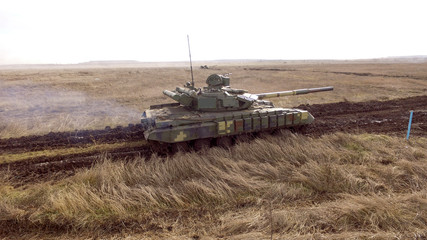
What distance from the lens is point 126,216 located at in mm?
5777

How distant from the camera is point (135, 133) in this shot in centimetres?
1252

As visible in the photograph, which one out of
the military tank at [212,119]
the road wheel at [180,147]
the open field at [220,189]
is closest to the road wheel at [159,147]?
the military tank at [212,119]

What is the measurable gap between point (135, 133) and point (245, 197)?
7.66 metres

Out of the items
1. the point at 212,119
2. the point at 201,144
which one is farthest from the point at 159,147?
the point at 212,119

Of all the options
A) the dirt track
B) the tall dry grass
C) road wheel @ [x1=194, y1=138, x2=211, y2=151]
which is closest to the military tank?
road wheel @ [x1=194, y1=138, x2=211, y2=151]

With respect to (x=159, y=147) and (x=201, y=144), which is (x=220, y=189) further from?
(x=159, y=147)

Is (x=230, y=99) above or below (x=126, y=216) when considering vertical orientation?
above

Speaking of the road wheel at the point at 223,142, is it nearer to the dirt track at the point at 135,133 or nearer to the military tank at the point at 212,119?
the military tank at the point at 212,119

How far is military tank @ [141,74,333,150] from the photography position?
939 centimetres

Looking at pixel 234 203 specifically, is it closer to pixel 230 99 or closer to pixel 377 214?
pixel 377 214

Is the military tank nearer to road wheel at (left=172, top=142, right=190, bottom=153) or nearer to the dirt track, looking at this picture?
road wheel at (left=172, top=142, right=190, bottom=153)

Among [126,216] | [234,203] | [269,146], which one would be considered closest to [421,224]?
[234,203]

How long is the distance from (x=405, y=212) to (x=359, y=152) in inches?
146

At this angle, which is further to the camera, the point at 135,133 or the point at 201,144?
the point at 135,133
